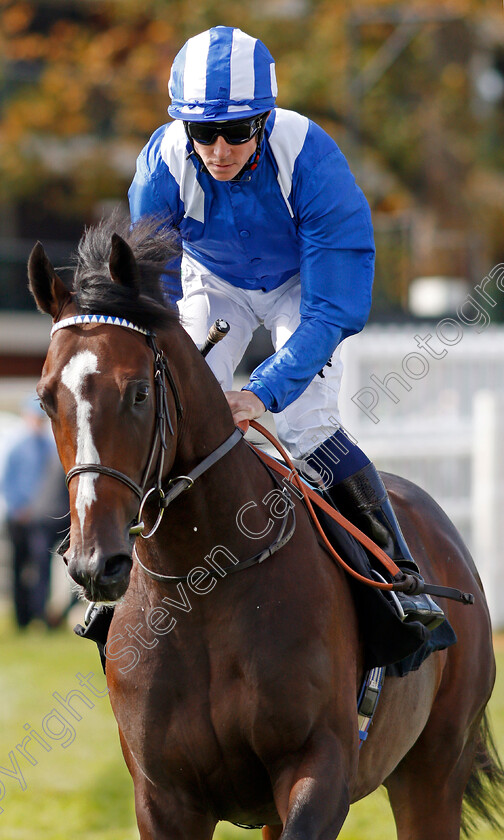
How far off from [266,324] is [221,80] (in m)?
0.95

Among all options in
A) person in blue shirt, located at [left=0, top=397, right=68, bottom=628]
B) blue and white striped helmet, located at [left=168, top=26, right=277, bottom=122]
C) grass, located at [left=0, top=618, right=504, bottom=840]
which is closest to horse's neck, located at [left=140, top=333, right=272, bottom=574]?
blue and white striped helmet, located at [left=168, top=26, right=277, bottom=122]

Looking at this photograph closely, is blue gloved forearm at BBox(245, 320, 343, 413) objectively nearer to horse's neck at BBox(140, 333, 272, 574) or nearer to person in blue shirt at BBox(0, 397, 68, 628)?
horse's neck at BBox(140, 333, 272, 574)

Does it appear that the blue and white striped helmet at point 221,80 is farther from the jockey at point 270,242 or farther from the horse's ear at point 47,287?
the horse's ear at point 47,287

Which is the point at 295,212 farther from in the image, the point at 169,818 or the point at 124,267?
the point at 169,818

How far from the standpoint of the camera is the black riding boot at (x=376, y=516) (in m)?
3.69

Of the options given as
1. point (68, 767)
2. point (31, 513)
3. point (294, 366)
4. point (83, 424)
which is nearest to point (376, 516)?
point (294, 366)

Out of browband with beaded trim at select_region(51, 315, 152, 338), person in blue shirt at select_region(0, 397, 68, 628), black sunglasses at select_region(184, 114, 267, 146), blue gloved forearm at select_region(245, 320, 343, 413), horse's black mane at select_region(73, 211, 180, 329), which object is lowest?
person in blue shirt at select_region(0, 397, 68, 628)

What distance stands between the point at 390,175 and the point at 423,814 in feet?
64.1

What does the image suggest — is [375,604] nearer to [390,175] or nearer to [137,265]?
[137,265]

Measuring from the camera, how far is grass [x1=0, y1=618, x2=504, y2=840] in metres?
5.60

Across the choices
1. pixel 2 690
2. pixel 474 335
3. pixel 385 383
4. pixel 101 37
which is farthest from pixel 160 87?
pixel 2 690

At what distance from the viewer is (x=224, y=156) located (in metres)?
3.29

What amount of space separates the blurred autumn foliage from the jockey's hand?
1799 cm

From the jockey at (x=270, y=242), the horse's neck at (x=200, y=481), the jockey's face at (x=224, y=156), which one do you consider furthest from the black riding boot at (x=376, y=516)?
the jockey's face at (x=224, y=156)
